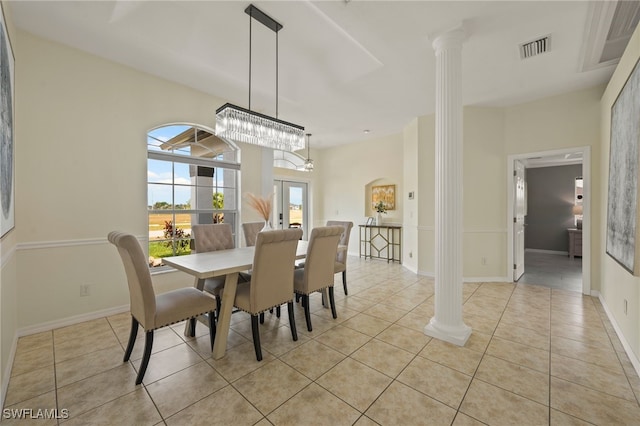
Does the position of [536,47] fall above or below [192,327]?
above

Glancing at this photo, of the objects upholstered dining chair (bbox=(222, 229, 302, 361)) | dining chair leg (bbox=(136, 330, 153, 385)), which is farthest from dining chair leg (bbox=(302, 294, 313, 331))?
dining chair leg (bbox=(136, 330, 153, 385))

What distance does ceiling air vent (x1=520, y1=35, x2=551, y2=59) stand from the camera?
2601mm

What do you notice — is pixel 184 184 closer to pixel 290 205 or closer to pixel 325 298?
pixel 325 298

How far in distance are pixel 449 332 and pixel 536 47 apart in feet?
9.80

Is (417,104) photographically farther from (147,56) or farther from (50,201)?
(50,201)

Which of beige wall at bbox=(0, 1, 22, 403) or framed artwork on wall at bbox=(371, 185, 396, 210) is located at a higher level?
framed artwork on wall at bbox=(371, 185, 396, 210)

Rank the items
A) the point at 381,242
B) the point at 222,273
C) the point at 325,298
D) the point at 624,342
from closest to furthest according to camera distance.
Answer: the point at 222,273, the point at 624,342, the point at 325,298, the point at 381,242

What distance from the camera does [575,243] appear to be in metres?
6.26

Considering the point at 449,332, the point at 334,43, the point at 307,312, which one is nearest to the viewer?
the point at 449,332

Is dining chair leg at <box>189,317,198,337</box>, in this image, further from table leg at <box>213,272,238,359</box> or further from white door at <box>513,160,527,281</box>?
white door at <box>513,160,527,281</box>

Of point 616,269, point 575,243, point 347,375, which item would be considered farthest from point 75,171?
point 575,243

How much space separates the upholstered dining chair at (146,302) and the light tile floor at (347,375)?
30 centimetres

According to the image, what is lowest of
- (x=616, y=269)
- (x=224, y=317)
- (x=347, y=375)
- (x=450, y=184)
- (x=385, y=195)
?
(x=347, y=375)

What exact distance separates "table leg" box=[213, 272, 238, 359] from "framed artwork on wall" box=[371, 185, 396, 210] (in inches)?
181
